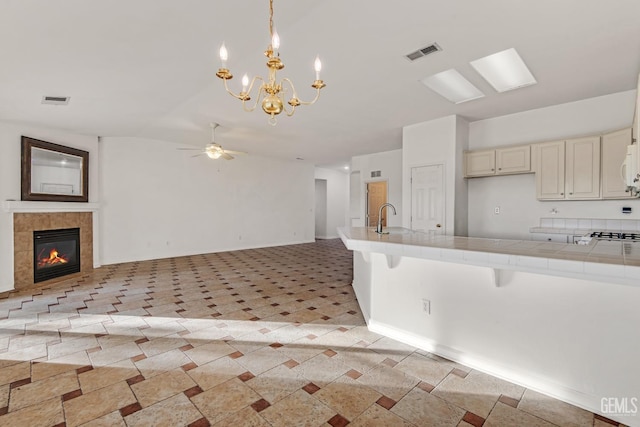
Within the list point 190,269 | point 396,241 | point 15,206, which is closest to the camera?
point 396,241

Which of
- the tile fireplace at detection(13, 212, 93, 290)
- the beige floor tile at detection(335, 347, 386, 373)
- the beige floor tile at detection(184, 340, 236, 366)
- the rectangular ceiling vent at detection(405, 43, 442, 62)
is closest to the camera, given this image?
the beige floor tile at detection(335, 347, 386, 373)

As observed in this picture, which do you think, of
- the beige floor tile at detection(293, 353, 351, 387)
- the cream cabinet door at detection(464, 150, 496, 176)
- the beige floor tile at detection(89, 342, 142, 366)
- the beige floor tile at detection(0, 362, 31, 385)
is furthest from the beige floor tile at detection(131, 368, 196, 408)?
the cream cabinet door at detection(464, 150, 496, 176)

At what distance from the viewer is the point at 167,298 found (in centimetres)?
417

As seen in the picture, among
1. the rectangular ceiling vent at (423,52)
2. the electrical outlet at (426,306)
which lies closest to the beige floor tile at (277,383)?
the electrical outlet at (426,306)

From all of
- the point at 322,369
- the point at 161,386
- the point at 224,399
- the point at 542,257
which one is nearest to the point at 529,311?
the point at 542,257

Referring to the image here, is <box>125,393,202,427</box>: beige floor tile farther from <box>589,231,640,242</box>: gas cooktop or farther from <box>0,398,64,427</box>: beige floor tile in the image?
<box>589,231,640,242</box>: gas cooktop

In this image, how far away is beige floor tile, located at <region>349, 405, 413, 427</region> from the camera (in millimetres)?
1756

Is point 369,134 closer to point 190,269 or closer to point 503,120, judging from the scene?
point 503,120

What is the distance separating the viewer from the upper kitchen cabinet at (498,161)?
464 centimetres

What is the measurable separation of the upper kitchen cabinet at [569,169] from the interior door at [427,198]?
4.73 feet

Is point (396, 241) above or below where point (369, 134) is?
below

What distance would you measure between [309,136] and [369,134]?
1328mm

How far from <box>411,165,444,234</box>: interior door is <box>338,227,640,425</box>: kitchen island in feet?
8.85

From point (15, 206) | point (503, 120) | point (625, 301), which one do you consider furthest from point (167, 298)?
point (503, 120)
